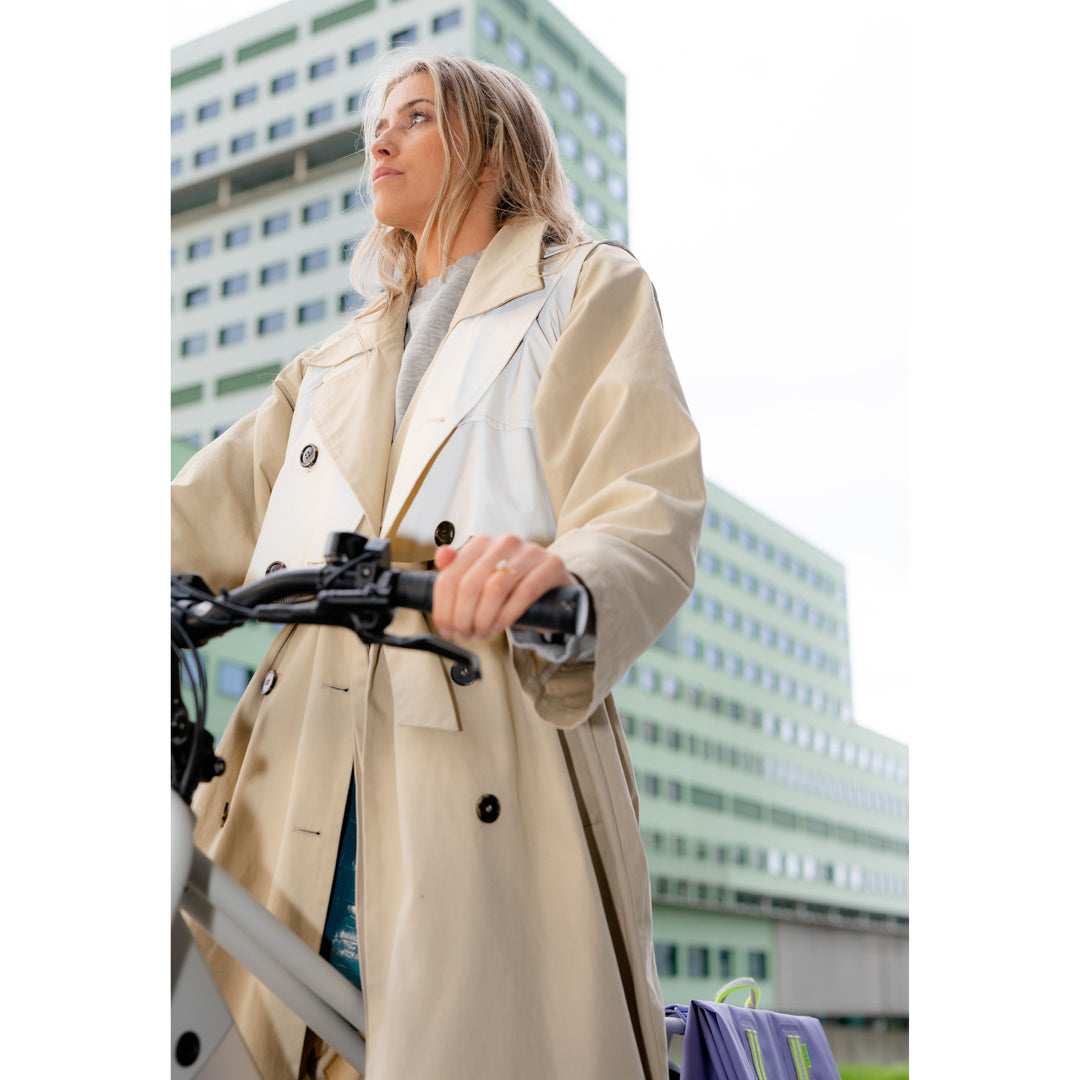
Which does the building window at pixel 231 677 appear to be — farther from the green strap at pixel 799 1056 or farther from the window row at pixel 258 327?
the green strap at pixel 799 1056

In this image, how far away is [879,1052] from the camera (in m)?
45.8

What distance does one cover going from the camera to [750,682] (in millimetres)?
49281

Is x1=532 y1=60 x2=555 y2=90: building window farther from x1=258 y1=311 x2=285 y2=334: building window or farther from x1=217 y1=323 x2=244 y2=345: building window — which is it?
x1=217 y1=323 x2=244 y2=345: building window

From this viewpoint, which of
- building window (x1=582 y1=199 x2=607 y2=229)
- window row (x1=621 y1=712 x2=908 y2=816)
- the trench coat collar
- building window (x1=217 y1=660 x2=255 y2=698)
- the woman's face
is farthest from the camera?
window row (x1=621 y1=712 x2=908 y2=816)

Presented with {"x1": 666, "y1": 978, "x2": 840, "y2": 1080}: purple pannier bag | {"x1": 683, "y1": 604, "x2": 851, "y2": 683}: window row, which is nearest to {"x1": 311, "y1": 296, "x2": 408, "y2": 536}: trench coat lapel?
{"x1": 666, "y1": 978, "x2": 840, "y2": 1080}: purple pannier bag

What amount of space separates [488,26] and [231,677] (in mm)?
16979

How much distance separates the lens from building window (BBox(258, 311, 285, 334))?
1275 inches

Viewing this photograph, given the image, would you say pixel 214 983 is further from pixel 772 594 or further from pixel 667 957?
pixel 772 594

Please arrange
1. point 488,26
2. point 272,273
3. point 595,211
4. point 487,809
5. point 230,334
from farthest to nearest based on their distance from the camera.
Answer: point 230,334 → point 272,273 → point 595,211 → point 488,26 → point 487,809

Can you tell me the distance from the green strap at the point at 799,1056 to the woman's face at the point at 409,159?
3.84 ft

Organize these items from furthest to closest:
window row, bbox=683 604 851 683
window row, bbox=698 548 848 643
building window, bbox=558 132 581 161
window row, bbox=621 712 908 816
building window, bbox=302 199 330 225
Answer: window row, bbox=698 548 848 643 → window row, bbox=683 604 851 683 → window row, bbox=621 712 908 816 → building window, bbox=302 199 330 225 → building window, bbox=558 132 581 161

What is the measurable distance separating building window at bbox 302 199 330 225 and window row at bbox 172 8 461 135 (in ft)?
9.90

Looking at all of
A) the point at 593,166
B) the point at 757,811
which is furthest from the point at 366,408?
the point at 757,811

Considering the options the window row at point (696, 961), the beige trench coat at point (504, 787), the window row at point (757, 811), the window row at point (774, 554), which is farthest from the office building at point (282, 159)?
the beige trench coat at point (504, 787)
